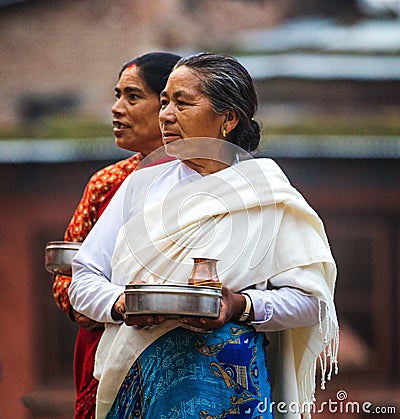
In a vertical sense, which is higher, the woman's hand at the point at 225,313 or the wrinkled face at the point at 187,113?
the wrinkled face at the point at 187,113

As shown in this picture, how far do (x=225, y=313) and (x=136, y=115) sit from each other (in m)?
1.01

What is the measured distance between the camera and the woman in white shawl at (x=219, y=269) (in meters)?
2.68

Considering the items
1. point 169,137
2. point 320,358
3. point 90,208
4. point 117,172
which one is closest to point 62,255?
point 90,208

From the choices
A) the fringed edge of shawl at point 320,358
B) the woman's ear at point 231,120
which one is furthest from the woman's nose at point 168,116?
the fringed edge of shawl at point 320,358

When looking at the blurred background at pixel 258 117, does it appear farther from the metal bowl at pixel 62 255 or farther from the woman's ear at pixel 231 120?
the woman's ear at pixel 231 120

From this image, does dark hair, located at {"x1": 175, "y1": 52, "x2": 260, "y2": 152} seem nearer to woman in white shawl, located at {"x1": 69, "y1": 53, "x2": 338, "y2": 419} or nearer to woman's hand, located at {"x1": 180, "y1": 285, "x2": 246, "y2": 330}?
woman in white shawl, located at {"x1": 69, "y1": 53, "x2": 338, "y2": 419}

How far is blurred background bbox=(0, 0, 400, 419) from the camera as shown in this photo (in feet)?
28.3

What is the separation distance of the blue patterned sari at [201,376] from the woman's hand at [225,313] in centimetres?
7

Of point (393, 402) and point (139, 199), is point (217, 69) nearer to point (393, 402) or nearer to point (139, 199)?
point (139, 199)

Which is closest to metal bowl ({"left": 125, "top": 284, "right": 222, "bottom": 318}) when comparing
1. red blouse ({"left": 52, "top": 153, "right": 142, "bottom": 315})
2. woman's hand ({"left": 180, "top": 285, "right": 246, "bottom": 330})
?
woman's hand ({"left": 180, "top": 285, "right": 246, "bottom": 330})

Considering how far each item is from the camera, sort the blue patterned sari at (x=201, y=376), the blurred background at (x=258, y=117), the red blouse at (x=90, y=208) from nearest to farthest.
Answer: the blue patterned sari at (x=201, y=376)
the red blouse at (x=90, y=208)
the blurred background at (x=258, y=117)

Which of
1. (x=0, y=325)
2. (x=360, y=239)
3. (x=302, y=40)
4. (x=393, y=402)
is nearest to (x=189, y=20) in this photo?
(x=302, y=40)

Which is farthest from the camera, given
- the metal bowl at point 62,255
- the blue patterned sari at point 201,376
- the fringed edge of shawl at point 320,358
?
the metal bowl at point 62,255

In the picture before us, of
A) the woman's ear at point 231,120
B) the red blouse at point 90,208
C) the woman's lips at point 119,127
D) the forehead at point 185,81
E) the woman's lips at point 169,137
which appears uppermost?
the forehead at point 185,81
